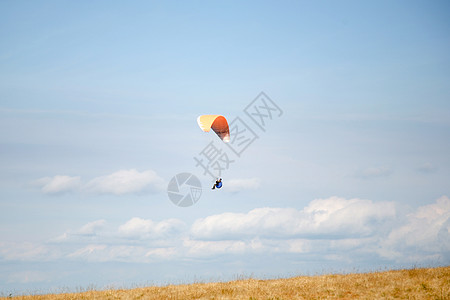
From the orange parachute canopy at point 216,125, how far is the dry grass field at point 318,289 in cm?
1306

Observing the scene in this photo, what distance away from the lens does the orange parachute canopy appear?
131ft

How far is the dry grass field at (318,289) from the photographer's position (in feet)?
96.3

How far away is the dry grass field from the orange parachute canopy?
1306 centimetres

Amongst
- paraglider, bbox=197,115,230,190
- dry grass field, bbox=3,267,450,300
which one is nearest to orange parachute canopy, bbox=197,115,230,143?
paraglider, bbox=197,115,230,190

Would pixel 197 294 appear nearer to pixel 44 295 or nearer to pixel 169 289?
pixel 169 289

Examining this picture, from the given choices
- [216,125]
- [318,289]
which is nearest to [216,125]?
[216,125]

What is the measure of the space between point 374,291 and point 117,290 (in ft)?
57.6

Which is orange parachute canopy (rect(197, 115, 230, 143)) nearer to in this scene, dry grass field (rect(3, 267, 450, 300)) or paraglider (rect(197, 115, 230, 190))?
paraglider (rect(197, 115, 230, 190))

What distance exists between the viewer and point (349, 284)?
Answer: 31781 millimetres

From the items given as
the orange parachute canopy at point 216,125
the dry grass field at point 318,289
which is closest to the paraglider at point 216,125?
the orange parachute canopy at point 216,125

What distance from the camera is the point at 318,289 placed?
1216 inches

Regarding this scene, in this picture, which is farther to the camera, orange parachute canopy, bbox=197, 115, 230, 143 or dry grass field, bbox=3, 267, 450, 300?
orange parachute canopy, bbox=197, 115, 230, 143

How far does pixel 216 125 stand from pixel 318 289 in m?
16.5

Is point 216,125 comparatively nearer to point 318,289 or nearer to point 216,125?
point 216,125
